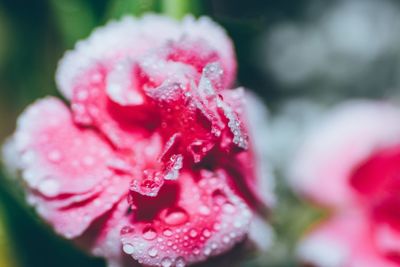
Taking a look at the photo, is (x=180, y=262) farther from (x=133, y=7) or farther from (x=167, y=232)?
(x=133, y=7)

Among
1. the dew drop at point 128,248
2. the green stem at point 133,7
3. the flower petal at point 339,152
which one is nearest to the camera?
the dew drop at point 128,248

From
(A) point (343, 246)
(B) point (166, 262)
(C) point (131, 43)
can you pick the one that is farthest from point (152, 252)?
(A) point (343, 246)

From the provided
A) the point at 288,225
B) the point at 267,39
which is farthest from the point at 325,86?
the point at 288,225

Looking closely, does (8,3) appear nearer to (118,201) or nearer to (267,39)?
(267,39)

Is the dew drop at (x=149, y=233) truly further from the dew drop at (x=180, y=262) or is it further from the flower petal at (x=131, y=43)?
the flower petal at (x=131, y=43)

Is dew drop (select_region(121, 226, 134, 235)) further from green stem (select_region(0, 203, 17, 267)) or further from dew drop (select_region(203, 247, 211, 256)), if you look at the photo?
green stem (select_region(0, 203, 17, 267))

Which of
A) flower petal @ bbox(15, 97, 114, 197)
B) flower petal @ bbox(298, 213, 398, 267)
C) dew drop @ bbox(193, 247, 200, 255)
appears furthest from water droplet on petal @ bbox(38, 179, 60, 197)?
flower petal @ bbox(298, 213, 398, 267)

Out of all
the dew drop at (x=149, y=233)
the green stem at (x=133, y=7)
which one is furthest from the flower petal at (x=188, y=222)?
the green stem at (x=133, y=7)

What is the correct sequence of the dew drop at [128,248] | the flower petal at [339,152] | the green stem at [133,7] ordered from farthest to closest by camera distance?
the flower petal at [339,152], the green stem at [133,7], the dew drop at [128,248]
